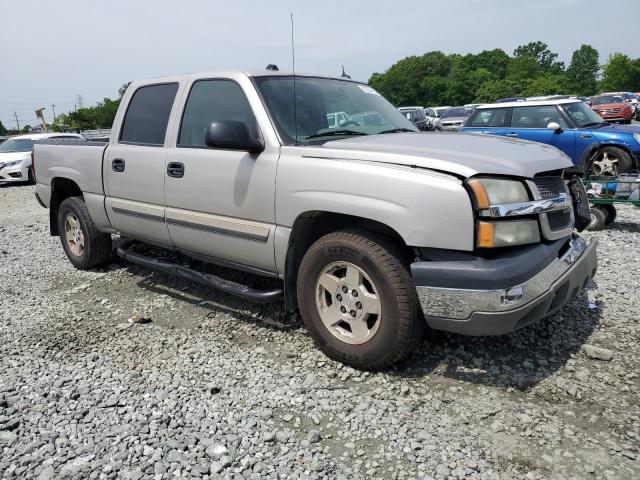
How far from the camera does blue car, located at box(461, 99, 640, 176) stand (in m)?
8.52

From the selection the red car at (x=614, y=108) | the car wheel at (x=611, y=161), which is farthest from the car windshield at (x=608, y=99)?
the car wheel at (x=611, y=161)

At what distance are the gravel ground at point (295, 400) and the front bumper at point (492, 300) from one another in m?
0.48

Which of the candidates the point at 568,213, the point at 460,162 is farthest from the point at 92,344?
the point at 568,213

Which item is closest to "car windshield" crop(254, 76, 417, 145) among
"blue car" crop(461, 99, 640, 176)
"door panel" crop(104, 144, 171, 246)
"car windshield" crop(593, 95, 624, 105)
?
"door panel" crop(104, 144, 171, 246)

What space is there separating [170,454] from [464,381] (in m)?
1.72

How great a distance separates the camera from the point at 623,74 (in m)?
65.7

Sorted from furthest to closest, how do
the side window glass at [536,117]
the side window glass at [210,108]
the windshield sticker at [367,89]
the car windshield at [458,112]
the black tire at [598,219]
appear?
the car windshield at [458,112] < the side window glass at [536,117] < the black tire at [598,219] < the windshield sticker at [367,89] < the side window glass at [210,108]

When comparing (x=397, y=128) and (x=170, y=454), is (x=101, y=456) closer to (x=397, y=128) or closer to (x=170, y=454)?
(x=170, y=454)

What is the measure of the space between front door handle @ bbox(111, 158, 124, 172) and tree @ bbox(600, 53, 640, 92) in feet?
251

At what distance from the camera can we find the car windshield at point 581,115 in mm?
9260

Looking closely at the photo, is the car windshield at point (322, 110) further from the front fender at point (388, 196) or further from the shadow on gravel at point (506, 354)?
the shadow on gravel at point (506, 354)

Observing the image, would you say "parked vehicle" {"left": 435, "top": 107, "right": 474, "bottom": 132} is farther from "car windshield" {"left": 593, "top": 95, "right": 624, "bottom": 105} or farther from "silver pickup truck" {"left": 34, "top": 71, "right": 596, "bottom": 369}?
"silver pickup truck" {"left": 34, "top": 71, "right": 596, "bottom": 369}

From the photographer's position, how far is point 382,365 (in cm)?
304

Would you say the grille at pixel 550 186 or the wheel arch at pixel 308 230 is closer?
the grille at pixel 550 186
